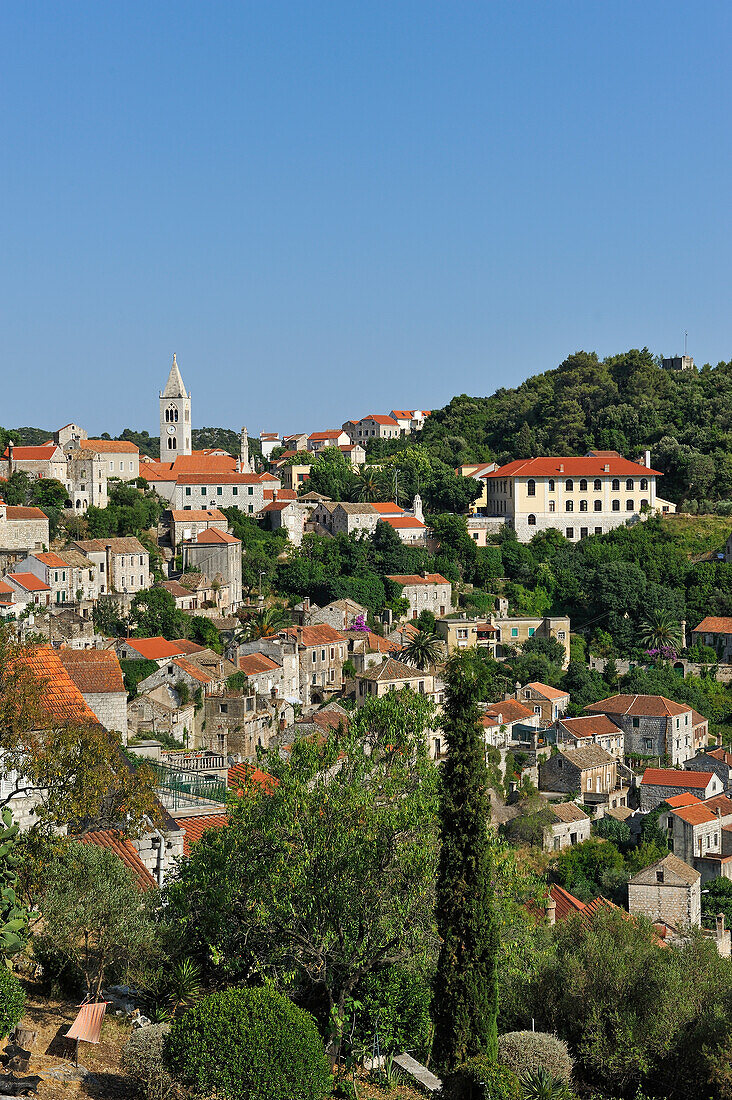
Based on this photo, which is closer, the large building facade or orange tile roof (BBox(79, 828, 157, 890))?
orange tile roof (BBox(79, 828, 157, 890))

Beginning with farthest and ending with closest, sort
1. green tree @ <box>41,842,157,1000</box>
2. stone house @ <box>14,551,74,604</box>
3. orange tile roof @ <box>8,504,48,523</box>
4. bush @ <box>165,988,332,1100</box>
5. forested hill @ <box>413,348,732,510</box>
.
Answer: forested hill @ <box>413,348,732,510</box> < orange tile roof @ <box>8,504,48,523</box> < stone house @ <box>14,551,74,604</box> < green tree @ <box>41,842,157,1000</box> < bush @ <box>165,988,332,1100</box>

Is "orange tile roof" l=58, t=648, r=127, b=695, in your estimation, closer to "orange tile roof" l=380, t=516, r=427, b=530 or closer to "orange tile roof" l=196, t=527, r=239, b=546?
"orange tile roof" l=196, t=527, r=239, b=546

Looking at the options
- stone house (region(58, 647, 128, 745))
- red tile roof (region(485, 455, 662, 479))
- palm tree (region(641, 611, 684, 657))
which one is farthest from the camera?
red tile roof (region(485, 455, 662, 479))

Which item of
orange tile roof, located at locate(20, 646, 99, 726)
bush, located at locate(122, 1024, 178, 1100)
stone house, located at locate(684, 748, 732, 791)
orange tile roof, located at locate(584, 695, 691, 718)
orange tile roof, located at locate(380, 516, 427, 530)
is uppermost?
orange tile roof, located at locate(380, 516, 427, 530)

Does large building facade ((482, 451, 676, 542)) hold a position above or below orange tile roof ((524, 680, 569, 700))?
above

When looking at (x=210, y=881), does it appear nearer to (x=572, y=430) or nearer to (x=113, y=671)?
(x=113, y=671)

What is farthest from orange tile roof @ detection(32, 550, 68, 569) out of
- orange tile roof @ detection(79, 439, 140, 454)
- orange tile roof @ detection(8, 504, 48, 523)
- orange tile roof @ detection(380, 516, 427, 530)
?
orange tile roof @ detection(380, 516, 427, 530)
